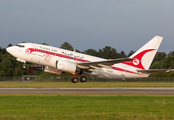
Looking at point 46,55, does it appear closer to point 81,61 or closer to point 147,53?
point 81,61

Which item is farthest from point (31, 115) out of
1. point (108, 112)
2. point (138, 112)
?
point (138, 112)

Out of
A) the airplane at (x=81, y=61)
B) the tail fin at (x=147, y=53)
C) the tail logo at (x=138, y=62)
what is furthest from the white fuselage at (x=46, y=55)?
the tail fin at (x=147, y=53)

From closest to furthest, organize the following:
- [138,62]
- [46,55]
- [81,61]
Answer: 1. [46,55]
2. [81,61]
3. [138,62]

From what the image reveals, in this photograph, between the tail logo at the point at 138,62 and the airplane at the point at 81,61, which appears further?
the tail logo at the point at 138,62

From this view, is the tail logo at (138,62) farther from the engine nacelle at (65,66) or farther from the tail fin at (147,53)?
the engine nacelle at (65,66)

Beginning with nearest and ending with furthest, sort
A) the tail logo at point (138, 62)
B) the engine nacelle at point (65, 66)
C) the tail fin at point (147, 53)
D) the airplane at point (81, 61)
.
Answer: the engine nacelle at point (65, 66) < the airplane at point (81, 61) < the tail logo at point (138, 62) < the tail fin at point (147, 53)

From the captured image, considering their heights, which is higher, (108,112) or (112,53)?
(112,53)

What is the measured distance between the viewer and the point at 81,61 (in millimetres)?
36688

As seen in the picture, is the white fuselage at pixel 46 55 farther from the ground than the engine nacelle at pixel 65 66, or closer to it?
farther from the ground

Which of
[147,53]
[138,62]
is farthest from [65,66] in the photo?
[147,53]

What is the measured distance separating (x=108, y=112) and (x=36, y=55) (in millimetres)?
22650

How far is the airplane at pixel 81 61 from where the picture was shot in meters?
34.8

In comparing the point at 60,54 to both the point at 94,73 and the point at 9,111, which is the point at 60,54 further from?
the point at 9,111

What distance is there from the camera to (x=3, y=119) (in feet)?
38.6
